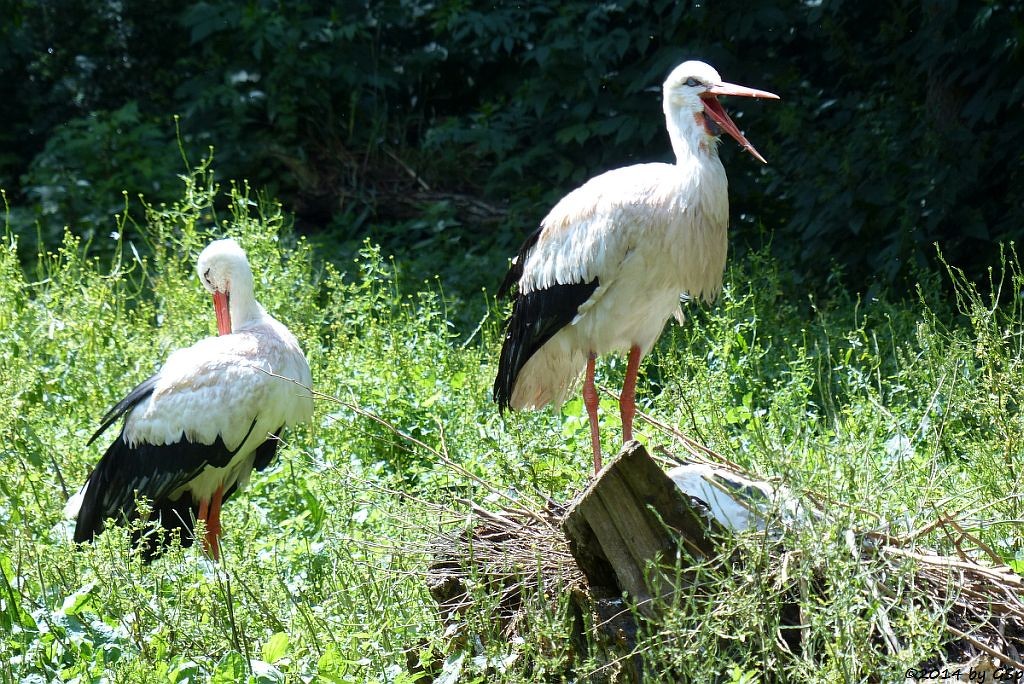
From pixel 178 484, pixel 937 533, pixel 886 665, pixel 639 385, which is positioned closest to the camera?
pixel 886 665

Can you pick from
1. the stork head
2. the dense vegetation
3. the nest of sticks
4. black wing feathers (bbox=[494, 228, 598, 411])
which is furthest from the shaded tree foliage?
the nest of sticks

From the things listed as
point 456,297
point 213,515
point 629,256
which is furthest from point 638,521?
point 456,297

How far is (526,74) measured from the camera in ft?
30.6

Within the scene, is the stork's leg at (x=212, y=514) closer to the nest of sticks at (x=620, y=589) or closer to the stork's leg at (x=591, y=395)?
the stork's leg at (x=591, y=395)

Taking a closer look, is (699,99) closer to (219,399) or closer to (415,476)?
(415,476)

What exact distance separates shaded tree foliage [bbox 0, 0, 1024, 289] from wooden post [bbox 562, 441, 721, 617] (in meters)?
3.67

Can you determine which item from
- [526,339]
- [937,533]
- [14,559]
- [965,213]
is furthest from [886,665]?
[965,213]

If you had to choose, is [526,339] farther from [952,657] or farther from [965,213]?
[965,213]

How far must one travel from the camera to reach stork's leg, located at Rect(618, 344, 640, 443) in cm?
455

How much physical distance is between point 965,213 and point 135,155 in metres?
5.79

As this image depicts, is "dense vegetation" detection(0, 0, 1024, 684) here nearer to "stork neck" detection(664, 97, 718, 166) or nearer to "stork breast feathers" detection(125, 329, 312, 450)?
"stork breast feathers" detection(125, 329, 312, 450)

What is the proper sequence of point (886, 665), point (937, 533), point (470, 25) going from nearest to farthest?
point (886, 665) → point (937, 533) → point (470, 25)

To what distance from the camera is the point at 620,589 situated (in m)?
3.22

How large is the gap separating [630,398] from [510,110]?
15.7 ft
